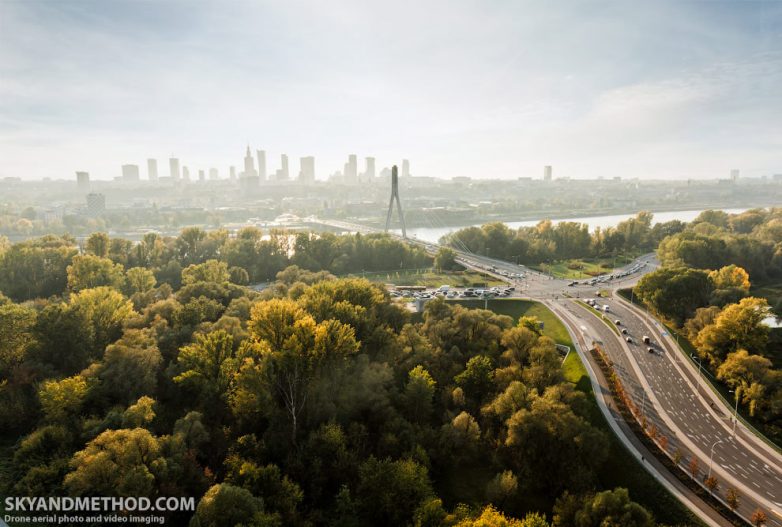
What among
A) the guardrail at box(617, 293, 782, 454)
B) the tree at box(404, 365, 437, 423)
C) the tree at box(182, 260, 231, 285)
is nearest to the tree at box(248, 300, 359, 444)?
the tree at box(404, 365, 437, 423)

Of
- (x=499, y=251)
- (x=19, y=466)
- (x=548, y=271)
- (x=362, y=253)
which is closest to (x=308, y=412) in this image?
(x=19, y=466)

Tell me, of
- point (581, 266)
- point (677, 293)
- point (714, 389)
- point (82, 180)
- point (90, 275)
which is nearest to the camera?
point (714, 389)

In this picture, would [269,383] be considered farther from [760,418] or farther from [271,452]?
[760,418]

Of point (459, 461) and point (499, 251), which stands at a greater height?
point (499, 251)

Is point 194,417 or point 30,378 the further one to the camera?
point 30,378

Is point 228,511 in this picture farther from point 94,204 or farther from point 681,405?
point 94,204

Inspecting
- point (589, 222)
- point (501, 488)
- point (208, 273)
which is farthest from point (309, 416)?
point (589, 222)
